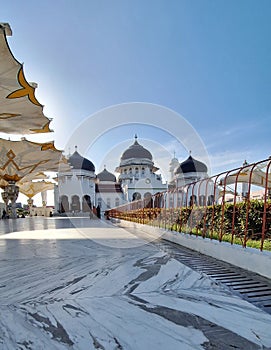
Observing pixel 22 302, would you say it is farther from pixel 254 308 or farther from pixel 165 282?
pixel 254 308

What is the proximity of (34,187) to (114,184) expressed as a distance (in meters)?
11.1

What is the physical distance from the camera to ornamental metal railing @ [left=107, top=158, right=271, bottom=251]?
3.68m

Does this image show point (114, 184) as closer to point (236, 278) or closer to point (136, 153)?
point (136, 153)

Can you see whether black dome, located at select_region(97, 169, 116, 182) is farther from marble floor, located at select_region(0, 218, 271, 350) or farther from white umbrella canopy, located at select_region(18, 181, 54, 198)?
marble floor, located at select_region(0, 218, 271, 350)

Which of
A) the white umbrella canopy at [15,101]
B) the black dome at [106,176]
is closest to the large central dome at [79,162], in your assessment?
the black dome at [106,176]

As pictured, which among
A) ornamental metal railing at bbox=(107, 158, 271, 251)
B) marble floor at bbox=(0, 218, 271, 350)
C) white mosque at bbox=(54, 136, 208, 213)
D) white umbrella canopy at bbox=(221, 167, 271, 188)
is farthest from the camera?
white mosque at bbox=(54, 136, 208, 213)

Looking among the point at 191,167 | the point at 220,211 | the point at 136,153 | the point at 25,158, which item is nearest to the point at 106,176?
the point at 136,153

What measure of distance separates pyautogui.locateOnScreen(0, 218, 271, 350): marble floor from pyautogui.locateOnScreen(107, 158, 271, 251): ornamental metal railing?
1270mm

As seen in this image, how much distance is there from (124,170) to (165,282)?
33905 millimetres

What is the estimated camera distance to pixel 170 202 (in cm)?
705

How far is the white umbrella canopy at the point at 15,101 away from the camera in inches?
254

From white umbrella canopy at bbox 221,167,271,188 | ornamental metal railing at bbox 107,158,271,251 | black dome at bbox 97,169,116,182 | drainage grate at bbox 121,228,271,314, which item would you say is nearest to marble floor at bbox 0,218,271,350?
drainage grate at bbox 121,228,271,314

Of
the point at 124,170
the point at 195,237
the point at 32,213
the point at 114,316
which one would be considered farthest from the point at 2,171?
the point at 114,316

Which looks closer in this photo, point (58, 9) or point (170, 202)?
point (58, 9)
